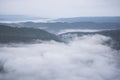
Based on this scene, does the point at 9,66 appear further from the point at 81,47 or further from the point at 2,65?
the point at 81,47

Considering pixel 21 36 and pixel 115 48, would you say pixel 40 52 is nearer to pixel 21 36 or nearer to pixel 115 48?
pixel 21 36

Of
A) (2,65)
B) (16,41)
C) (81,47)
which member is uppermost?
(16,41)

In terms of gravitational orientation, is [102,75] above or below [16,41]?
below

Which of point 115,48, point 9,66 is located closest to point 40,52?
point 9,66

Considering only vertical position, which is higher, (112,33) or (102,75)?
(112,33)

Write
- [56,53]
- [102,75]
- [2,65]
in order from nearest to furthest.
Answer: [2,65] → [102,75] → [56,53]

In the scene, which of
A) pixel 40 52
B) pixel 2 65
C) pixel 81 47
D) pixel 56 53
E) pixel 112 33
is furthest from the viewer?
pixel 81 47

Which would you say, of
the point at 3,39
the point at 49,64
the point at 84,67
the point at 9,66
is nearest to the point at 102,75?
the point at 84,67

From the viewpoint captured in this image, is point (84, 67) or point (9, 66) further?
point (84, 67)

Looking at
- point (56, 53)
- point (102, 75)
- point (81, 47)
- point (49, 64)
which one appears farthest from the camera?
point (81, 47)
